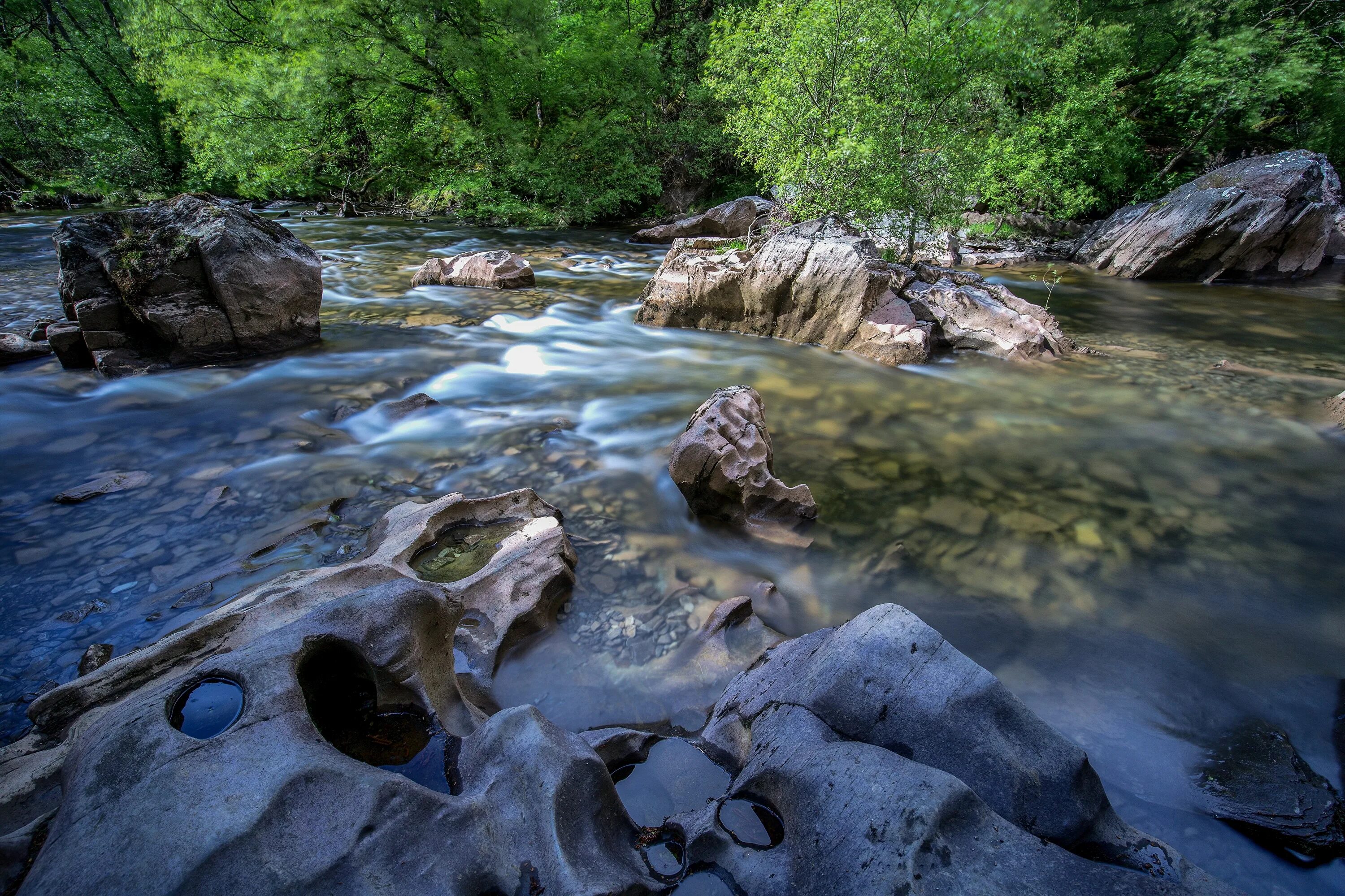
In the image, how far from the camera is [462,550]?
11.9 feet

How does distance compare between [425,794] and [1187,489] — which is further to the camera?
[1187,489]

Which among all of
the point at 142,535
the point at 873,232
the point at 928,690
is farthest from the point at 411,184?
the point at 928,690

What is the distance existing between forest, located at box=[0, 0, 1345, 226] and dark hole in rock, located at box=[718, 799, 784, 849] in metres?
10.7

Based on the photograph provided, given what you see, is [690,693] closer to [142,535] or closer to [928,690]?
[928,690]

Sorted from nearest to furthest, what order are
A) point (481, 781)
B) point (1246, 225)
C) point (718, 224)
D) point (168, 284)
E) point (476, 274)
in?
point (481, 781)
point (168, 284)
point (476, 274)
point (1246, 225)
point (718, 224)

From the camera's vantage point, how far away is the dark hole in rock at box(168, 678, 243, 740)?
1.68 metres

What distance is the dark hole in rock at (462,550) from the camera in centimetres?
339

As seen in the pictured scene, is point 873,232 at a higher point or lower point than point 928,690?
higher

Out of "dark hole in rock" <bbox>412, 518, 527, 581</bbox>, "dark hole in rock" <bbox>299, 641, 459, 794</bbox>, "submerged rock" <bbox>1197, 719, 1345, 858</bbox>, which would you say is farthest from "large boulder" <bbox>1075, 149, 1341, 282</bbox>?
"dark hole in rock" <bbox>299, 641, 459, 794</bbox>

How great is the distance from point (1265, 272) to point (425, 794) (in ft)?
60.6

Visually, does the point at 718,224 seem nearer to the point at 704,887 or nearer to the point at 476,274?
the point at 476,274

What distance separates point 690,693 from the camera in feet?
9.37

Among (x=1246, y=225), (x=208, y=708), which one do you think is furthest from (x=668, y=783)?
(x=1246, y=225)

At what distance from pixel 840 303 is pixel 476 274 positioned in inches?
259
